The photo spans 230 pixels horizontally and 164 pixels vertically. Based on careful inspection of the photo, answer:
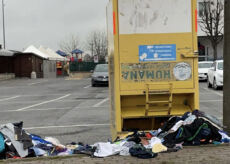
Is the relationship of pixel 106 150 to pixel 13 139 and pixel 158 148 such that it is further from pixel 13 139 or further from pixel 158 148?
pixel 13 139

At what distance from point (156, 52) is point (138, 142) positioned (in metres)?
1.38

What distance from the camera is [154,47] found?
531 cm

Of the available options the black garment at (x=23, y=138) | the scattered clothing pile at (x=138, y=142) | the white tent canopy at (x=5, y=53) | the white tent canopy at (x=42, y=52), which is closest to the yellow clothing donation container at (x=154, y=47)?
the scattered clothing pile at (x=138, y=142)

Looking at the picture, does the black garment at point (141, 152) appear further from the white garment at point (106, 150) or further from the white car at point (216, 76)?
the white car at point (216, 76)

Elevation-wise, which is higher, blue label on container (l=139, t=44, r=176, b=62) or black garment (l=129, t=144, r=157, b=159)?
blue label on container (l=139, t=44, r=176, b=62)

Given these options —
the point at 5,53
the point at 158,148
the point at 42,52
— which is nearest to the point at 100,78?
the point at 5,53

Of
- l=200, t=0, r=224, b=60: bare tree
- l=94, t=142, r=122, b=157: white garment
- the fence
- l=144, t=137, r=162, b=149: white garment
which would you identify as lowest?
l=94, t=142, r=122, b=157: white garment

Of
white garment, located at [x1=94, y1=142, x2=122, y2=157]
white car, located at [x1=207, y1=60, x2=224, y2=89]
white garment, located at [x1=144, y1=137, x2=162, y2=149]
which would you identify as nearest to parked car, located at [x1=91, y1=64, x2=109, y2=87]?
white car, located at [x1=207, y1=60, x2=224, y2=89]

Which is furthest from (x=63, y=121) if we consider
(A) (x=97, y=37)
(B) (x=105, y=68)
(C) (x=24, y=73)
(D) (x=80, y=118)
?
(A) (x=97, y=37)

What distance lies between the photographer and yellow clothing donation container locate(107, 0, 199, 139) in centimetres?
531

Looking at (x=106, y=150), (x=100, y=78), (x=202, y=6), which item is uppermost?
(x=202, y=6)

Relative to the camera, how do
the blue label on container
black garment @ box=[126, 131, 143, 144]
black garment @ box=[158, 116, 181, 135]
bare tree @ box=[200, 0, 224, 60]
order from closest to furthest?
black garment @ box=[126, 131, 143, 144] → black garment @ box=[158, 116, 181, 135] → the blue label on container → bare tree @ box=[200, 0, 224, 60]

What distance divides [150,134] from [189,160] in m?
1.11

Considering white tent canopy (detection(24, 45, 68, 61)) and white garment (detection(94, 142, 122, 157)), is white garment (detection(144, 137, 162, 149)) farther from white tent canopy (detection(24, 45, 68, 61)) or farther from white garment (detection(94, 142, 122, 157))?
white tent canopy (detection(24, 45, 68, 61))
